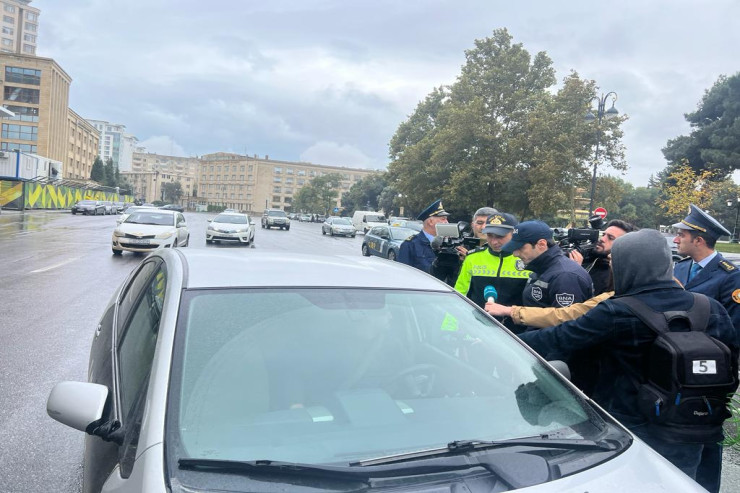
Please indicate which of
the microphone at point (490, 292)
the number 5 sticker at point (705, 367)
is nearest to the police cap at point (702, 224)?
the microphone at point (490, 292)

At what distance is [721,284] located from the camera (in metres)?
3.46

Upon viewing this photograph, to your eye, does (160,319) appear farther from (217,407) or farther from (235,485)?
(235,485)

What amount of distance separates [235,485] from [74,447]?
8.98 feet

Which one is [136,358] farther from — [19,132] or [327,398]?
[19,132]

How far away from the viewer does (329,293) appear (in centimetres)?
222

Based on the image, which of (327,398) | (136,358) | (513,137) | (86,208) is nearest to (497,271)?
(327,398)

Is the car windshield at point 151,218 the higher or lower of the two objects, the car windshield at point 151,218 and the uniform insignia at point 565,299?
the lower

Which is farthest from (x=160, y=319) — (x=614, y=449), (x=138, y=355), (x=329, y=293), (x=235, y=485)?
(x=614, y=449)

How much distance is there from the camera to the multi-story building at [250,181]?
527 ft

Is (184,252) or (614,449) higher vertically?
(184,252)

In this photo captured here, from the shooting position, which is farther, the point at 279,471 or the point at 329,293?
the point at 329,293

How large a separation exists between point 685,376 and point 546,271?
4.19ft

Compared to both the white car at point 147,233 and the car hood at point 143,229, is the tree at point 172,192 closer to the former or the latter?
the white car at point 147,233

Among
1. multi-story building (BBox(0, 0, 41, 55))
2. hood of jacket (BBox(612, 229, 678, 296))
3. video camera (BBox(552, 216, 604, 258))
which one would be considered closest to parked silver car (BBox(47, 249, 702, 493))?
hood of jacket (BBox(612, 229, 678, 296))
